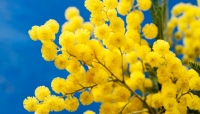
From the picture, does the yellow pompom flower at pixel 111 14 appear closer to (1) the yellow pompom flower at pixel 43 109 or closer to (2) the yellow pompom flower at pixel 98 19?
(2) the yellow pompom flower at pixel 98 19

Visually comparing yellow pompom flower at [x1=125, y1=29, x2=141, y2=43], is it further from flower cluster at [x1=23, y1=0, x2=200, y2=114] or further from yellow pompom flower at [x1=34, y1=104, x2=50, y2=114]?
yellow pompom flower at [x1=34, y1=104, x2=50, y2=114]

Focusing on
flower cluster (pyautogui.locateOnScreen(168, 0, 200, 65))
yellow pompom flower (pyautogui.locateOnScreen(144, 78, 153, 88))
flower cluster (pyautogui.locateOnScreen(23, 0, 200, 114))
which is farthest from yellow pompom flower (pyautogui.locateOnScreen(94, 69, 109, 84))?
flower cluster (pyautogui.locateOnScreen(168, 0, 200, 65))

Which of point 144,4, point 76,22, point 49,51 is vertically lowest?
point 49,51

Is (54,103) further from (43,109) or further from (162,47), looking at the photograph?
(162,47)

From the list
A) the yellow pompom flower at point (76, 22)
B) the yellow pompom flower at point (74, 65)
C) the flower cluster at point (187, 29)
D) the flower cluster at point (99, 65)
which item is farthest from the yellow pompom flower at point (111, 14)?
the flower cluster at point (187, 29)

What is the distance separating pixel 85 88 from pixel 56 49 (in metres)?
0.09

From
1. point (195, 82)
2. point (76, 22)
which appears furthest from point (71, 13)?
point (195, 82)

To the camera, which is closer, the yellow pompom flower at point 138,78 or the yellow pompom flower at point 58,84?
the yellow pompom flower at point 58,84

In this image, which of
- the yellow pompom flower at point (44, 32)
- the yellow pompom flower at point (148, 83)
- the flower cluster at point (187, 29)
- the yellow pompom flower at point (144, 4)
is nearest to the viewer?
the yellow pompom flower at point (44, 32)

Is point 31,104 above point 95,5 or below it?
below

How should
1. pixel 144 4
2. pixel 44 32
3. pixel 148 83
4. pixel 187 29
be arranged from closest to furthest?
pixel 44 32 < pixel 144 4 < pixel 148 83 < pixel 187 29

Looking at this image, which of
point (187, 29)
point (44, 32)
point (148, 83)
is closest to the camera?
point (44, 32)

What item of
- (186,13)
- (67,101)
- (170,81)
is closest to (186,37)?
(186,13)

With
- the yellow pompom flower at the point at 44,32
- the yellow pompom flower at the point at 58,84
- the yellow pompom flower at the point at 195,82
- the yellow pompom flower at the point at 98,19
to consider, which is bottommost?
the yellow pompom flower at the point at 195,82
